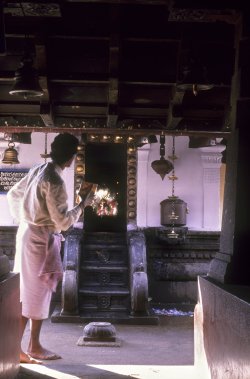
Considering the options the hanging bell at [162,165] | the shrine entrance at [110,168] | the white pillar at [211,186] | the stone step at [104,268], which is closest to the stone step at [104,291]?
the stone step at [104,268]

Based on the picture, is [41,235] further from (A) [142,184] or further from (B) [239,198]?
(A) [142,184]

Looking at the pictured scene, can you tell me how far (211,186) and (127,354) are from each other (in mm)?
6726

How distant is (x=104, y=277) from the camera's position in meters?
11.2

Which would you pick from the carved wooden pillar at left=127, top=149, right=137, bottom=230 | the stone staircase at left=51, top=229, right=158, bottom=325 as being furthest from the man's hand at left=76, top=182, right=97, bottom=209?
the carved wooden pillar at left=127, top=149, right=137, bottom=230

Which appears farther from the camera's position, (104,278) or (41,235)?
(104,278)

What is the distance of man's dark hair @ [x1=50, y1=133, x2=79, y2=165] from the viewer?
245 inches

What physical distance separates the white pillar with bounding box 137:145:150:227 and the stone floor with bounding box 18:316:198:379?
3060 millimetres

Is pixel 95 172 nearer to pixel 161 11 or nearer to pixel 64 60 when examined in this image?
pixel 64 60

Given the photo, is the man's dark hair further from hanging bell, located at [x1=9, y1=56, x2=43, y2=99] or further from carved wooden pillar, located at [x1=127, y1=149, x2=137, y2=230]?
carved wooden pillar, located at [x1=127, y1=149, x2=137, y2=230]

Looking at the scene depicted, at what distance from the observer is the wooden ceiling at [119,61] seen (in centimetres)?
575

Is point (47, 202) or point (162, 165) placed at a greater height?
point (162, 165)

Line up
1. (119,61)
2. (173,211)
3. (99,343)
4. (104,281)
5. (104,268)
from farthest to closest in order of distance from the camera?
1. (173,211)
2. (104,268)
3. (104,281)
4. (99,343)
5. (119,61)

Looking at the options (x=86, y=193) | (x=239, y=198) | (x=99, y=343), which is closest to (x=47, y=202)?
(x=86, y=193)

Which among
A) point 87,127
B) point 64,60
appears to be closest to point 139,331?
point 87,127
